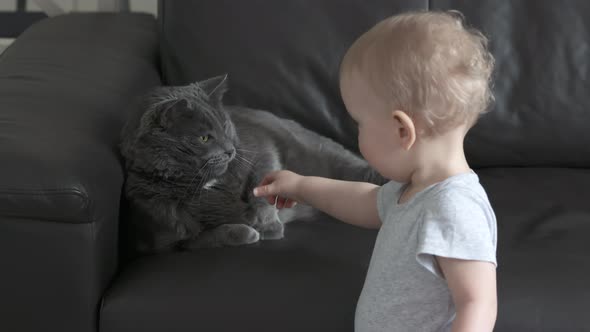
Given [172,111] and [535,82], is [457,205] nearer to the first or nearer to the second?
[172,111]

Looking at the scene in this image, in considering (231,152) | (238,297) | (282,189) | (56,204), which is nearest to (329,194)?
(282,189)

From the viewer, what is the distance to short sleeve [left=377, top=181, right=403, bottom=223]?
121 centimetres

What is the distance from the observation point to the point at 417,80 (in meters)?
1.02

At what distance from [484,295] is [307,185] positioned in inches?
17.2

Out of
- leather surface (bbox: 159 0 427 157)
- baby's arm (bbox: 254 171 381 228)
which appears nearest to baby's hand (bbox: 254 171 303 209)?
baby's arm (bbox: 254 171 381 228)

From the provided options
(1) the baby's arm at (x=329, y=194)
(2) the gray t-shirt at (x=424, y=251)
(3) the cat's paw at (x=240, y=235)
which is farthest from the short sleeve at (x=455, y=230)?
(3) the cat's paw at (x=240, y=235)

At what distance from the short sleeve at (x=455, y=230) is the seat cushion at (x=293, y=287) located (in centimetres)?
32

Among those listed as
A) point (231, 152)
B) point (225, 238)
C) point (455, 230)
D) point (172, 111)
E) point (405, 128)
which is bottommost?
point (225, 238)

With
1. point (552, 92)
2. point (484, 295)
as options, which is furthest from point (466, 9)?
point (484, 295)

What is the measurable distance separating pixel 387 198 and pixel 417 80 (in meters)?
0.28

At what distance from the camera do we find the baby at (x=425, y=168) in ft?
3.34

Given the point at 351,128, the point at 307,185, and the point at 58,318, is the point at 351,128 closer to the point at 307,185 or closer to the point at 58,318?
the point at 307,185

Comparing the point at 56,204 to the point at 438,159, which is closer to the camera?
the point at 438,159

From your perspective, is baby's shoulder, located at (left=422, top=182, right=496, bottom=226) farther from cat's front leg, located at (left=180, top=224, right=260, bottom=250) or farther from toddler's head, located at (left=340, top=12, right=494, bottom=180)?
cat's front leg, located at (left=180, top=224, right=260, bottom=250)
